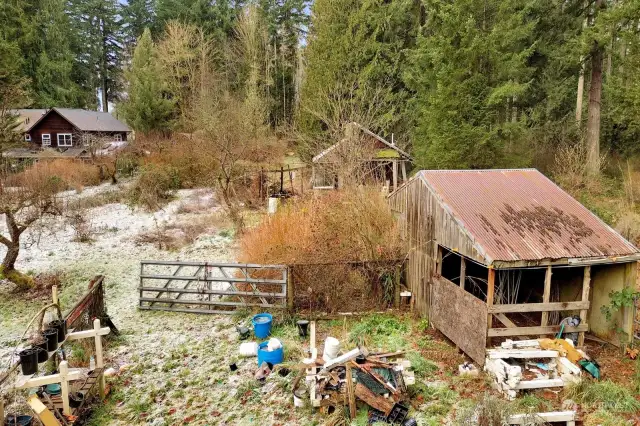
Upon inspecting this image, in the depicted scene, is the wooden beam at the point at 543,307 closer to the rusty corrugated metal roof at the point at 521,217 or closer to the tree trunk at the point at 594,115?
the rusty corrugated metal roof at the point at 521,217

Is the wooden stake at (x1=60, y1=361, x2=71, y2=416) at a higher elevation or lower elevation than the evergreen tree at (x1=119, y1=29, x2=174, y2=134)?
lower

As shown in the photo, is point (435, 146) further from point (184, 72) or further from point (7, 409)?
point (184, 72)

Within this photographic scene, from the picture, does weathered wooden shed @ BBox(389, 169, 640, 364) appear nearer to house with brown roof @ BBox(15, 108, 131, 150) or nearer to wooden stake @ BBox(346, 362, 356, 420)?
wooden stake @ BBox(346, 362, 356, 420)

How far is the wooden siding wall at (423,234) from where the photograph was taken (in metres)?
8.75

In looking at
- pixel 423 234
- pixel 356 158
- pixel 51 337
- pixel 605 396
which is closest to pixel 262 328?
pixel 51 337

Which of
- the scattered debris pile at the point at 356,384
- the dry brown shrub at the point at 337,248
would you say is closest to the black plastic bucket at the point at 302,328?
the dry brown shrub at the point at 337,248

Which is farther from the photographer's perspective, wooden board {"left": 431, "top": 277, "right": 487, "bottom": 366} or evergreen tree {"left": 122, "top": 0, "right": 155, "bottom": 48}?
evergreen tree {"left": 122, "top": 0, "right": 155, "bottom": 48}

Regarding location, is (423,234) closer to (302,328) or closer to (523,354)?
(523,354)

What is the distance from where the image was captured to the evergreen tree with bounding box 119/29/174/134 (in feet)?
105

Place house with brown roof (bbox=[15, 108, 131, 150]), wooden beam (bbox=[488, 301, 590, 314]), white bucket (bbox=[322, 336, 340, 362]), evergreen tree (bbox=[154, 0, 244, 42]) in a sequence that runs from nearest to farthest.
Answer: white bucket (bbox=[322, 336, 340, 362])
wooden beam (bbox=[488, 301, 590, 314])
house with brown roof (bbox=[15, 108, 131, 150])
evergreen tree (bbox=[154, 0, 244, 42])

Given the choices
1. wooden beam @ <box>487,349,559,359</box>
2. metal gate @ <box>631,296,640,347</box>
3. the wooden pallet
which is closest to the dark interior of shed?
metal gate @ <box>631,296,640,347</box>

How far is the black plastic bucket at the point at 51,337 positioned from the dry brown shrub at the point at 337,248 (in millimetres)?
5418

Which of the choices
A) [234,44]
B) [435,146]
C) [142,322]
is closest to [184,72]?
[234,44]

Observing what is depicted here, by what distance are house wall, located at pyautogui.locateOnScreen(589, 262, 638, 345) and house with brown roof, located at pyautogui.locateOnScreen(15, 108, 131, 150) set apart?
3550cm
